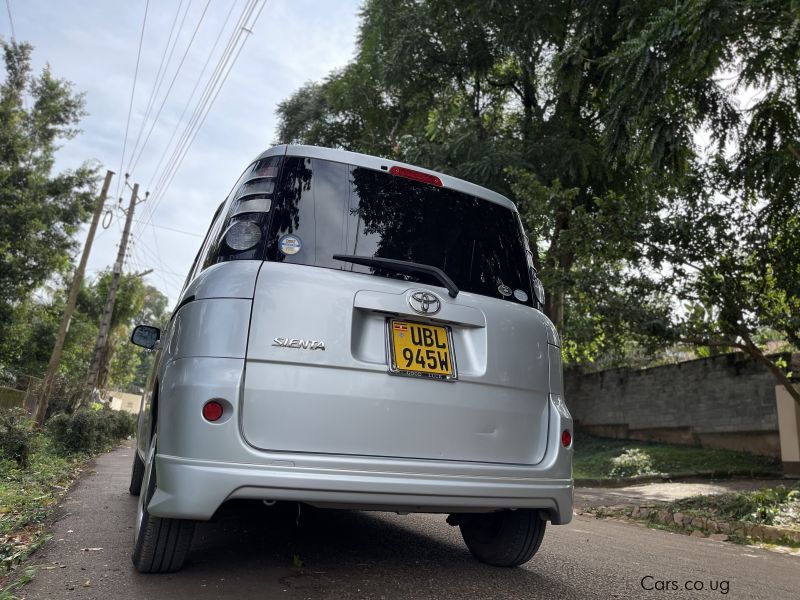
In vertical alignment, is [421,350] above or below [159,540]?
above

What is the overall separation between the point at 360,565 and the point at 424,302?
1.51 meters

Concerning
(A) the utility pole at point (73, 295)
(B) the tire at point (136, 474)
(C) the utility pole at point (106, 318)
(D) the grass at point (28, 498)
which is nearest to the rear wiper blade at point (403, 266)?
(D) the grass at point (28, 498)

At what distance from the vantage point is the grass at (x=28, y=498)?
3.69 meters

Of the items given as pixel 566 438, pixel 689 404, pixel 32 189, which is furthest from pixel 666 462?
pixel 32 189

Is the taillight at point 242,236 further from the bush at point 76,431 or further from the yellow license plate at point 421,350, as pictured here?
the bush at point 76,431

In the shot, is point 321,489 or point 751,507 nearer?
point 321,489

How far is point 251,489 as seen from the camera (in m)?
2.56

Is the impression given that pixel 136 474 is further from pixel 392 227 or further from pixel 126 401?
pixel 126 401

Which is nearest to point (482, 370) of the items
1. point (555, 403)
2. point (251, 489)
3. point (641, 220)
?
point (555, 403)

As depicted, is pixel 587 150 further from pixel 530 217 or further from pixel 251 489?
pixel 251 489

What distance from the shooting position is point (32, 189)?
26.8 metres

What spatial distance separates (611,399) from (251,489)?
1885 cm

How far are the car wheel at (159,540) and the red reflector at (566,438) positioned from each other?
1793 mm

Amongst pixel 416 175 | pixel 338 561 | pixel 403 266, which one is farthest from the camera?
pixel 338 561
